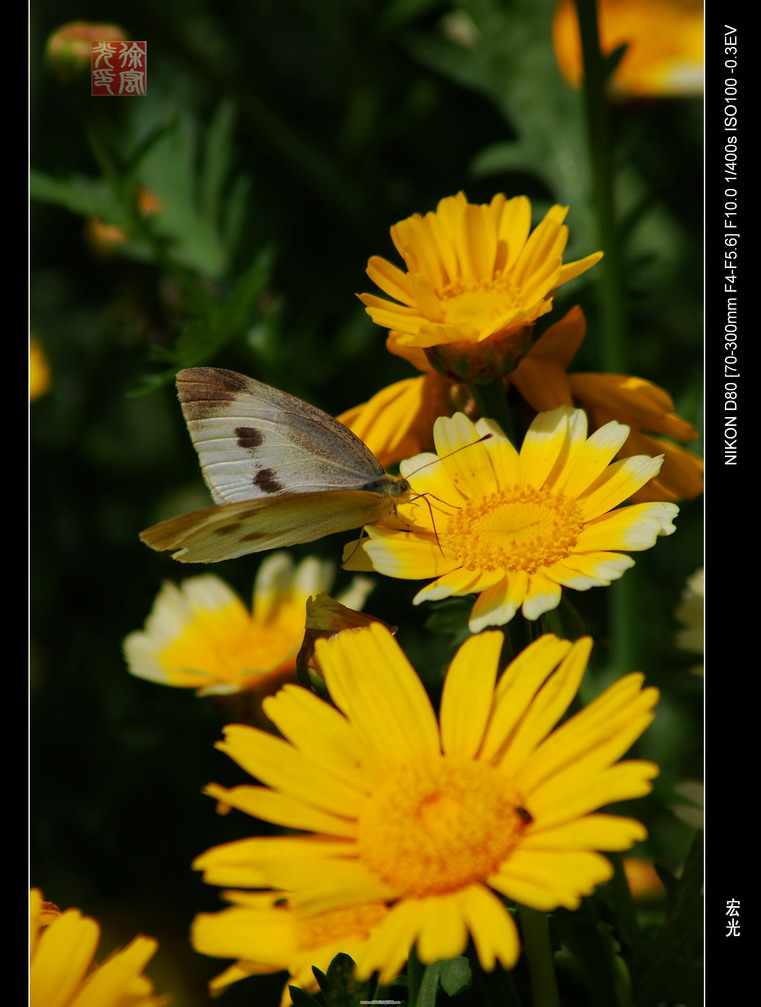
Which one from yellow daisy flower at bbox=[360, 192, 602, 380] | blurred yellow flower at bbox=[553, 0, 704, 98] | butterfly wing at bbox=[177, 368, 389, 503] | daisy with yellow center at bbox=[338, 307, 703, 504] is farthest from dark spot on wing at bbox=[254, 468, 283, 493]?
blurred yellow flower at bbox=[553, 0, 704, 98]

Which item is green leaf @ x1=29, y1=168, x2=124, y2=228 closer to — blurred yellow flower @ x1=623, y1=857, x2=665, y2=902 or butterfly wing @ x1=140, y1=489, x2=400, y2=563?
butterfly wing @ x1=140, y1=489, x2=400, y2=563

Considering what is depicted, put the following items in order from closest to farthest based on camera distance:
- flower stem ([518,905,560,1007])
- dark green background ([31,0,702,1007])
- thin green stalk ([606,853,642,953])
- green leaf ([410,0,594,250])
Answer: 1. flower stem ([518,905,560,1007])
2. thin green stalk ([606,853,642,953])
3. dark green background ([31,0,702,1007])
4. green leaf ([410,0,594,250])

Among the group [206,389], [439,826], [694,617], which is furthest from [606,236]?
[439,826]

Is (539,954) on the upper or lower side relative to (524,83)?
lower

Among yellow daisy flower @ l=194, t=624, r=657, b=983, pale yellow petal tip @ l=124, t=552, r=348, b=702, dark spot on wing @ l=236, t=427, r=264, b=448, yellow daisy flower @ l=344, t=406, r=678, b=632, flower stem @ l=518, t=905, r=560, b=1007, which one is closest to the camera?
yellow daisy flower @ l=194, t=624, r=657, b=983

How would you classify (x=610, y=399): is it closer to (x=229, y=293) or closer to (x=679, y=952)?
(x=679, y=952)
